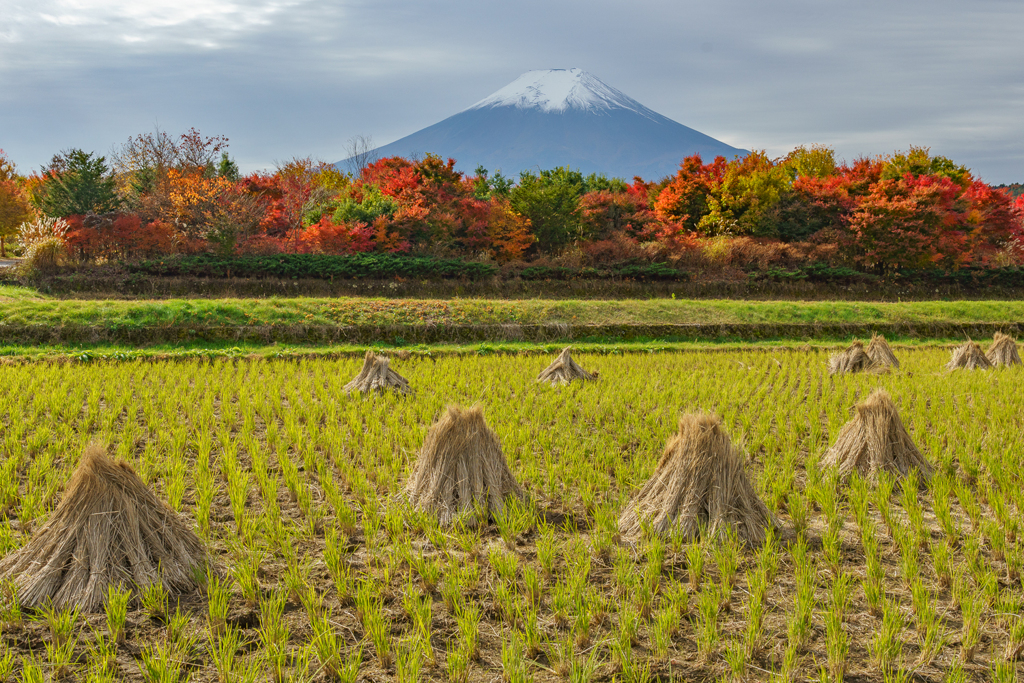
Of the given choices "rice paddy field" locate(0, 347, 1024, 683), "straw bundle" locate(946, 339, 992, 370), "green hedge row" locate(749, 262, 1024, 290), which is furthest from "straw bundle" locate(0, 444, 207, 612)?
"green hedge row" locate(749, 262, 1024, 290)

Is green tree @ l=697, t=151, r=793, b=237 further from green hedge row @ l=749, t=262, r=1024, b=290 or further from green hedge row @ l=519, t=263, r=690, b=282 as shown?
green hedge row @ l=519, t=263, r=690, b=282

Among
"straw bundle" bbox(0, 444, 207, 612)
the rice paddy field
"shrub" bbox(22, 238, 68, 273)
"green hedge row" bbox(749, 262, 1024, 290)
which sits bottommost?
the rice paddy field

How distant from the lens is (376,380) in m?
7.91

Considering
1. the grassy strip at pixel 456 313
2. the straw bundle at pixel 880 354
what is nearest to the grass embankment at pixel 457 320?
the grassy strip at pixel 456 313

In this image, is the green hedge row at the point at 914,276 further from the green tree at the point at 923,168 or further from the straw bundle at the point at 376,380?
the straw bundle at the point at 376,380

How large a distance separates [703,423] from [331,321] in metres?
11.4

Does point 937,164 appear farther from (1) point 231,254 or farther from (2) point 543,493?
(2) point 543,493

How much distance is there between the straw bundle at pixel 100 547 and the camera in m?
2.97

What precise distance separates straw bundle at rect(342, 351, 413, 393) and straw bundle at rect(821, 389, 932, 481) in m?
4.96

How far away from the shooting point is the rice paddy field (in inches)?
102

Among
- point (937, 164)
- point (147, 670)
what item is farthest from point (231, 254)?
point (937, 164)

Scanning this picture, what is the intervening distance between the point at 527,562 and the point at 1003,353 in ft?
36.6

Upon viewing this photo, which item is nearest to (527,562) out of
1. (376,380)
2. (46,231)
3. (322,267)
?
(376,380)

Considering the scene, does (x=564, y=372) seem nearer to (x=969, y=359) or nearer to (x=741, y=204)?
(x=969, y=359)
